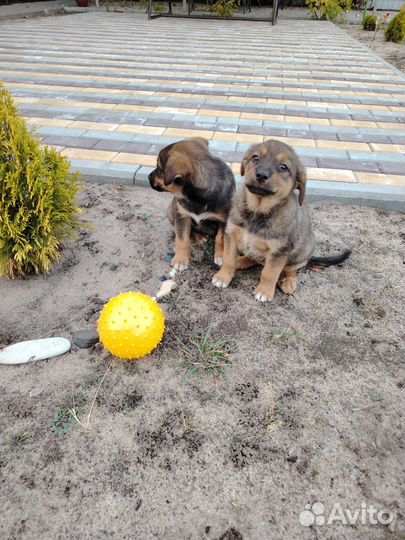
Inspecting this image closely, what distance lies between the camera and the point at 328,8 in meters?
16.6

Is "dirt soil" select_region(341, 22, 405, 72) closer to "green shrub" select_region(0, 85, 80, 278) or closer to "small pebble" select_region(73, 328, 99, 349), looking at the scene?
"green shrub" select_region(0, 85, 80, 278)

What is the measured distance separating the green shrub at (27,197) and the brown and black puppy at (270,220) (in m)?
1.37

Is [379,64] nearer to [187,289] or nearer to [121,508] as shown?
[187,289]

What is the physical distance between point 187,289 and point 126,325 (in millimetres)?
1021

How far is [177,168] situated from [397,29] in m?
15.3

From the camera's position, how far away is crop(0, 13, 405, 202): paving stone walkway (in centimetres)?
536

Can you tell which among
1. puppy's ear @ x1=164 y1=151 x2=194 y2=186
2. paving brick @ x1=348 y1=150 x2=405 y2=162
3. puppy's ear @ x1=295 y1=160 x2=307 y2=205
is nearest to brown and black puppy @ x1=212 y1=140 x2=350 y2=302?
puppy's ear @ x1=295 y1=160 x2=307 y2=205

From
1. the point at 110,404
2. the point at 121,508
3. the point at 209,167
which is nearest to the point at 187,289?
the point at 209,167

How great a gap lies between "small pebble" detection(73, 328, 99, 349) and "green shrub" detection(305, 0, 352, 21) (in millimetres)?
18818

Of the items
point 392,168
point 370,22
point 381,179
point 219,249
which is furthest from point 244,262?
point 370,22

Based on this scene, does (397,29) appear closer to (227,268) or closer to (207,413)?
(227,268)

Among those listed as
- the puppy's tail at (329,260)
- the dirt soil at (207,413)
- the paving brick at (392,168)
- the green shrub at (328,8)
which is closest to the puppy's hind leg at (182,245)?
the dirt soil at (207,413)

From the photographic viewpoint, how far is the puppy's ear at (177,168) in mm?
2939

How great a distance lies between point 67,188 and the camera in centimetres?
332
